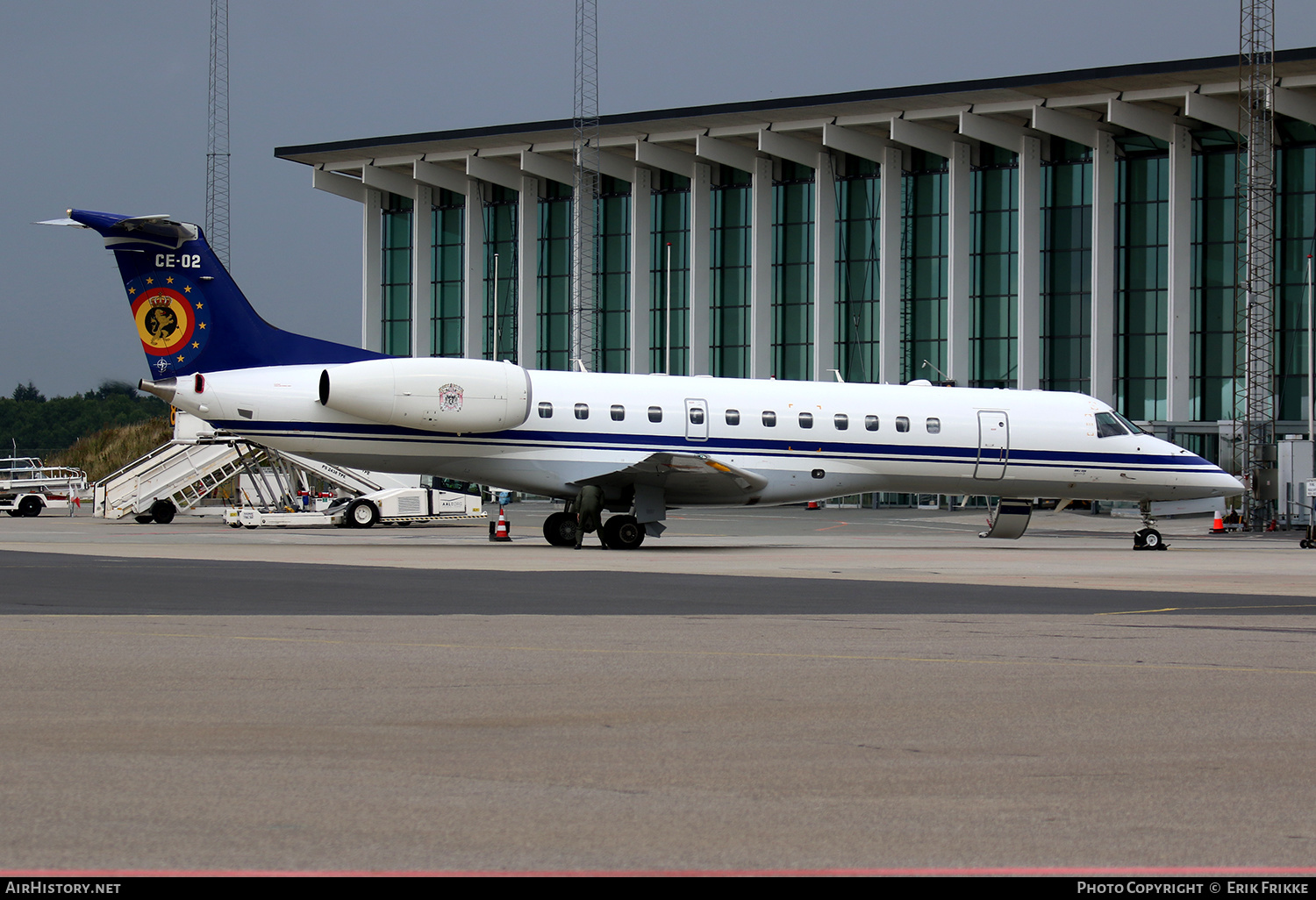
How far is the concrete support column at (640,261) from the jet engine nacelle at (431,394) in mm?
42443

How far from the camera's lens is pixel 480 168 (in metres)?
68.7

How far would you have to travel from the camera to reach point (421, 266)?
73.3 metres

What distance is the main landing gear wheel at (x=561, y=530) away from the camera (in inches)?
1011

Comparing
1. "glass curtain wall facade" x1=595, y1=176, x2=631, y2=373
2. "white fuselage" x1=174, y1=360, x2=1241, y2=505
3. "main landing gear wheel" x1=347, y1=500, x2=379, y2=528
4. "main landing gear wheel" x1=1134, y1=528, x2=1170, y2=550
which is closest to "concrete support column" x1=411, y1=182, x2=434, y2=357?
"glass curtain wall facade" x1=595, y1=176, x2=631, y2=373

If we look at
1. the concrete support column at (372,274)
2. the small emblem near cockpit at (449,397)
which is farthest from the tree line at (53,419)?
the small emblem near cockpit at (449,397)

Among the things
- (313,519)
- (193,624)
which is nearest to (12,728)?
(193,624)

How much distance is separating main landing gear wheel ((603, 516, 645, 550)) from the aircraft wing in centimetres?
76

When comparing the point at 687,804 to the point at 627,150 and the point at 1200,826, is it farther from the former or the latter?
the point at 627,150

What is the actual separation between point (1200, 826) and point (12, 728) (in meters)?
4.92

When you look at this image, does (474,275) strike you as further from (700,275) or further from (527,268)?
(700,275)

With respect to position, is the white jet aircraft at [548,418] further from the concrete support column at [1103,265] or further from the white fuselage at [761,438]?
the concrete support column at [1103,265]

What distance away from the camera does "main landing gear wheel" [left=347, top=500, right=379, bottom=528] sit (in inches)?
1496

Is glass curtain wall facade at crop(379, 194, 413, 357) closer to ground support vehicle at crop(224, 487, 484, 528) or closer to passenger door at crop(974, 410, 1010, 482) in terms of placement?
ground support vehicle at crop(224, 487, 484, 528)

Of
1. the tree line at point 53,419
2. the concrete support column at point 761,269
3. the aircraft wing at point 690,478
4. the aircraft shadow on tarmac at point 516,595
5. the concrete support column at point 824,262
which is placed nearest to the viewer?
the aircraft shadow on tarmac at point 516,595
